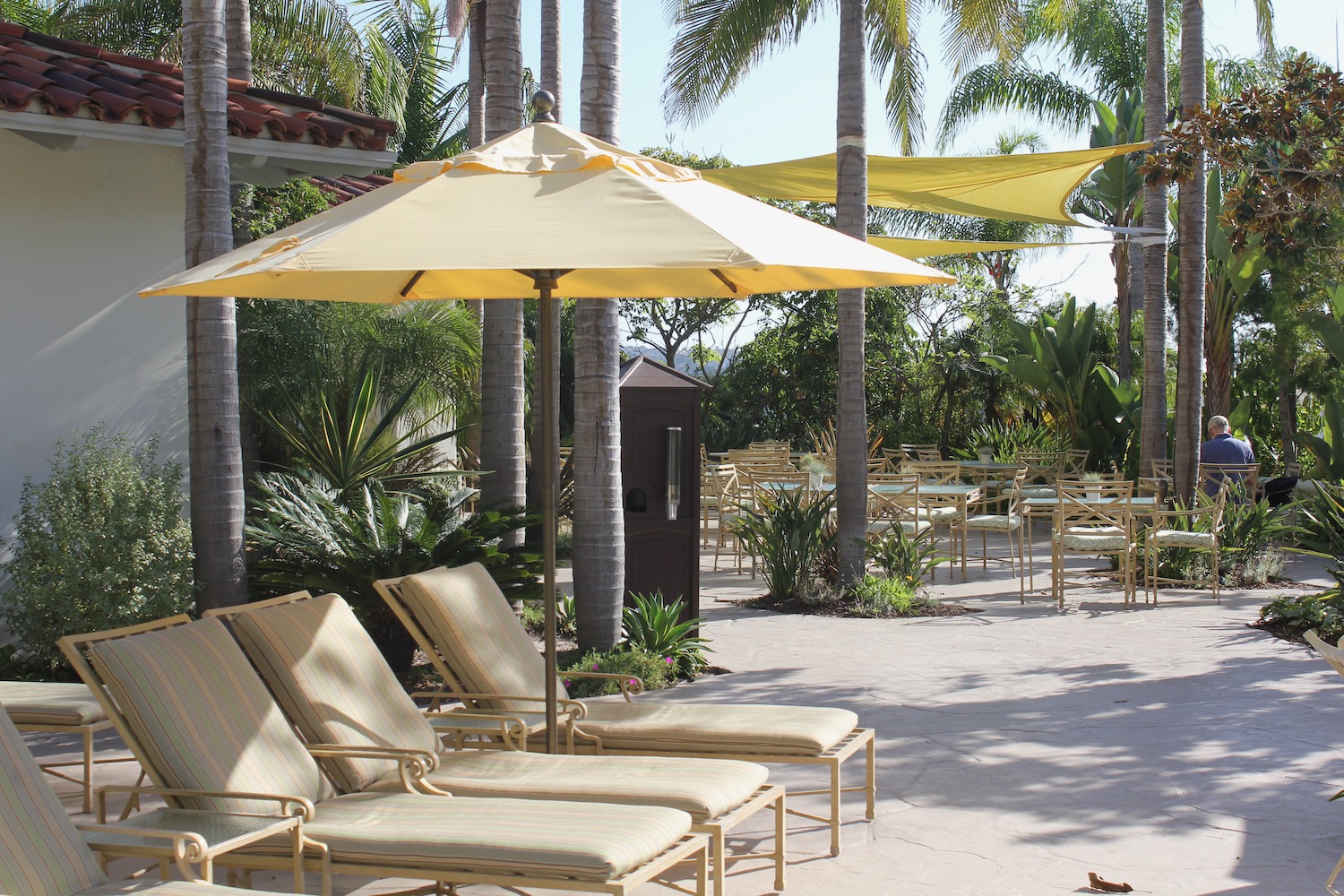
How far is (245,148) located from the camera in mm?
7848

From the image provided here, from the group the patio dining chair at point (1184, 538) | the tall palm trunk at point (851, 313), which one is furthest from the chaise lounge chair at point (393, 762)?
the patio dining chair at point (1184, 538)

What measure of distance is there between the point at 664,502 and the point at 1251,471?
727 cm

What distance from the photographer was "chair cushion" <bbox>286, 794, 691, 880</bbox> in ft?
11.4

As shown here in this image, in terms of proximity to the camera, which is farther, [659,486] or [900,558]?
[900,558]

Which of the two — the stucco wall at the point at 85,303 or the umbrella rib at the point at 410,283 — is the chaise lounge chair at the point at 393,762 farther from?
the stucco wall at the point at 85,303

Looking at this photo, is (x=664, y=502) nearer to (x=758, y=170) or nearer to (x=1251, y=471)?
(x=758, y=170)

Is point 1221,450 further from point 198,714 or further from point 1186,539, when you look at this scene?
point 198,714

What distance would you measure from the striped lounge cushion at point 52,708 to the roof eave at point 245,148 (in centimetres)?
329

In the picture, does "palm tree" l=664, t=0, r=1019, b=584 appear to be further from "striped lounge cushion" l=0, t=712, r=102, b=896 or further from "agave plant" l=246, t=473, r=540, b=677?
"striped lounge cushion" l=0, t=712, r=102, b=896

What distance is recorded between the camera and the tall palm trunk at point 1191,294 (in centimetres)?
1351

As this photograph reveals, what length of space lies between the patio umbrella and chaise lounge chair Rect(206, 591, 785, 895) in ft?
1.51

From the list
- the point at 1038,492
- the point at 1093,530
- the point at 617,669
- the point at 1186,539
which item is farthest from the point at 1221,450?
the point at 617,669

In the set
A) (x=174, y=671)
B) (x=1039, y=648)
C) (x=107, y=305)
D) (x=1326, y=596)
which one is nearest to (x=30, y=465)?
(x=107, y=305)

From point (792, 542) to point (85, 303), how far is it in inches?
223
